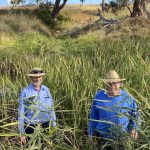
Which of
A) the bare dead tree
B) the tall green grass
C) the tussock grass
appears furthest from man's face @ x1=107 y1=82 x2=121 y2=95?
the tussock grass

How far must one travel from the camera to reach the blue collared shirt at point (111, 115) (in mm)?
4477

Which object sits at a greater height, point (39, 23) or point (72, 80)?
point (72, 80)

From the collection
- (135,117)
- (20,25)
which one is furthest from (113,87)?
(20,25)

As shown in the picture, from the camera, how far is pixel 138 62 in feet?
25.8

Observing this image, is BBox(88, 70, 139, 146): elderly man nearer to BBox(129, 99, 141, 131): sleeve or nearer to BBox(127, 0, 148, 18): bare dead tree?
BBox(129, 99, 141, 131): sleeve

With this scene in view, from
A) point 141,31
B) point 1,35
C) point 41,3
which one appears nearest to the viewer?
point 141,31

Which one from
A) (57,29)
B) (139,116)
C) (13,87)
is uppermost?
(139,116)

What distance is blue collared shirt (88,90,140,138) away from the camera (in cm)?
448

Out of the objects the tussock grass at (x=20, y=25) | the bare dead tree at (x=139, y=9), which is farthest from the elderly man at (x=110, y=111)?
the tussock grass at (x=20, y=25)

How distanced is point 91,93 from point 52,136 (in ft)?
7.90

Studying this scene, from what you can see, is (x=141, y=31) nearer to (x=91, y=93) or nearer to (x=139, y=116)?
(x=91, y=93)

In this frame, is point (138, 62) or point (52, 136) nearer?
point (52, 136)

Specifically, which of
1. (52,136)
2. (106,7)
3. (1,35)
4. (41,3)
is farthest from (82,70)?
(106,7)

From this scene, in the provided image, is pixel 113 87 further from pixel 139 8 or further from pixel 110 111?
pixel 139 8
